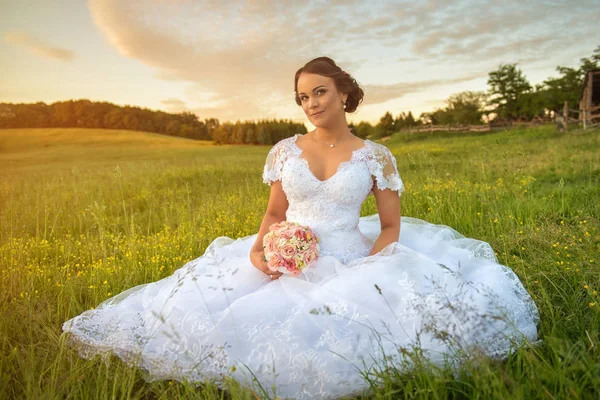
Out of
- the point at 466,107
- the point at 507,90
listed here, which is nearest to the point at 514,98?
the point at 507,90

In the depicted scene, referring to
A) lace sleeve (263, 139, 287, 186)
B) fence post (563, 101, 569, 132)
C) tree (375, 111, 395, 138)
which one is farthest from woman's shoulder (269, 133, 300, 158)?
tree (375, 111, 395, 138)

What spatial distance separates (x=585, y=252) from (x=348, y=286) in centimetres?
265

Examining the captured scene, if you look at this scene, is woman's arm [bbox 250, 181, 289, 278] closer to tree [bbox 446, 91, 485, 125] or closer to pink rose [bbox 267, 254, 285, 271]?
pink rose [bbox 267, 254, 285, 271]

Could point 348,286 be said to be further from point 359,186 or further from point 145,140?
point 145,140

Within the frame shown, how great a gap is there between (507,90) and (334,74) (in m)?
55.7

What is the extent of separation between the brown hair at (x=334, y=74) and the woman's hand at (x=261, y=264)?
1.39 meters

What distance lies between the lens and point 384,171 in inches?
135

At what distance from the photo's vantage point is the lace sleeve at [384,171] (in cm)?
338

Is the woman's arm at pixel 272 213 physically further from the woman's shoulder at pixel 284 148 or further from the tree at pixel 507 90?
A: the tree at pixel 507 90

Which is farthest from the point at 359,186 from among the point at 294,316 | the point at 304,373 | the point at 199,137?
the point at 199,137

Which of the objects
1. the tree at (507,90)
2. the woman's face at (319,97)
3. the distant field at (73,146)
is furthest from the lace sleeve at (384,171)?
the tree at (507,90)

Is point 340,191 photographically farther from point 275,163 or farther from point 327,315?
point 327,315

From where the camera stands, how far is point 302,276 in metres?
2.96

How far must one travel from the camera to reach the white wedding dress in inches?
92.4
